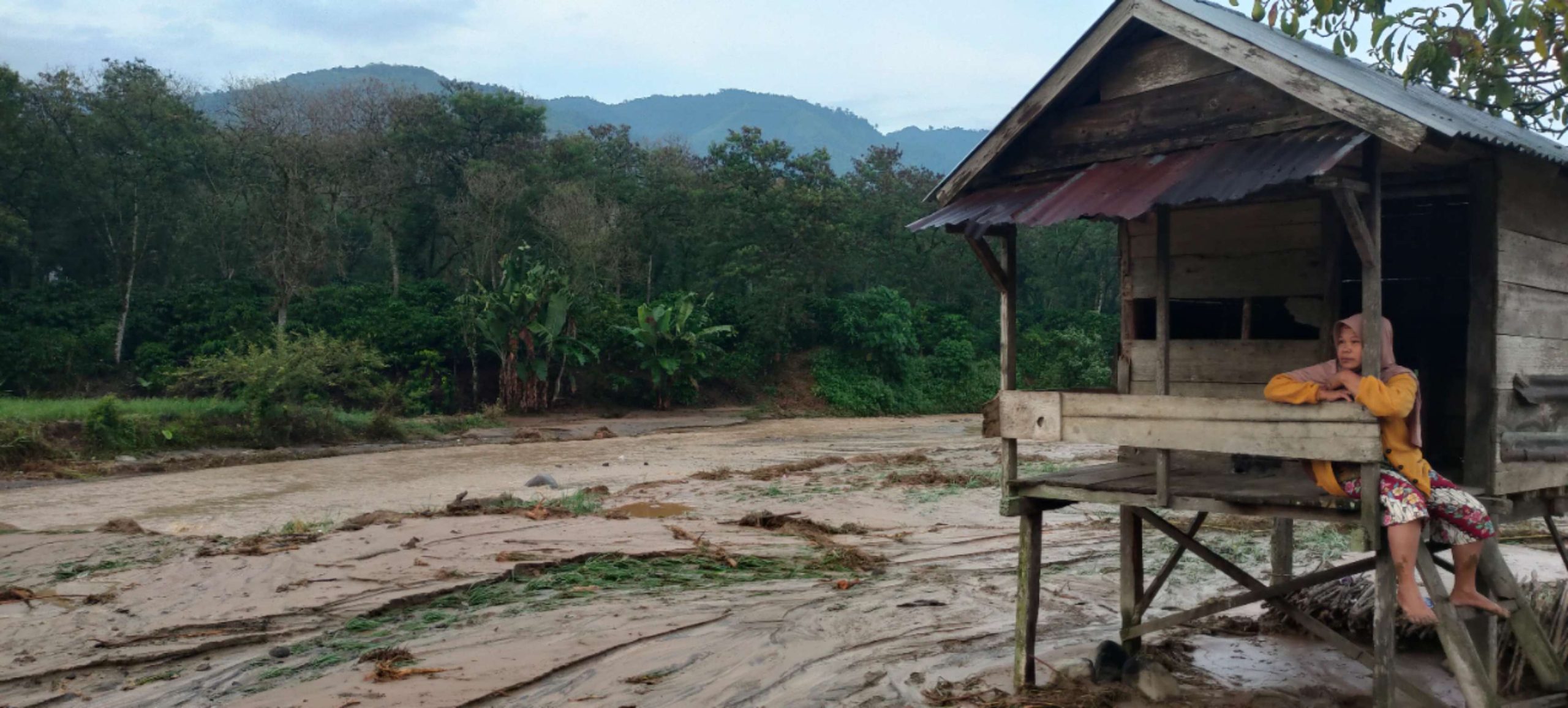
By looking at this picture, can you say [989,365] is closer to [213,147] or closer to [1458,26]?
[213,147]

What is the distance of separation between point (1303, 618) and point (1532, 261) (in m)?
2.18

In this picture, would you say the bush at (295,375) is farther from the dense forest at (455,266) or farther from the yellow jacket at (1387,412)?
the yellow jacket at (1387,412)

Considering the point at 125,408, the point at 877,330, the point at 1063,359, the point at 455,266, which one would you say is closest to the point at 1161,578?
the point at 125,408

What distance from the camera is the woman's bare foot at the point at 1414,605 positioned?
186 inches

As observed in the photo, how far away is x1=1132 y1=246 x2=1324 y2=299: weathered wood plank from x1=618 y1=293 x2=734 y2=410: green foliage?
21.2 metres

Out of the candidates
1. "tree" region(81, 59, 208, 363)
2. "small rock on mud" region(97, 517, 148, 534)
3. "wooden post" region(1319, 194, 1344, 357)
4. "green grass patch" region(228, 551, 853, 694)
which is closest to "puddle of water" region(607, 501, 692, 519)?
"green grass patch" region(228, 551, 853, 694)

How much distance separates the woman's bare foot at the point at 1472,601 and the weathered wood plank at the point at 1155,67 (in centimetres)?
281

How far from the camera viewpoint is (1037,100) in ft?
20.2

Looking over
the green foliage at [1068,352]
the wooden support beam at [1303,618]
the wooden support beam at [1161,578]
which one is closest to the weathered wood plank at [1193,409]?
the wooden support beam at [1303,618]

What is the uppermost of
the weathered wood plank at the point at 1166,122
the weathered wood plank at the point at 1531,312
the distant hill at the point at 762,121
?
the distant hill at the point at 762,121

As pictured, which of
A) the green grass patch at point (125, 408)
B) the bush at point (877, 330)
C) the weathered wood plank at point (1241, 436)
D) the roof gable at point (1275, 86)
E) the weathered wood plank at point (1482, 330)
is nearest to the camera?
the weathered wood plank at point (1241, 436)

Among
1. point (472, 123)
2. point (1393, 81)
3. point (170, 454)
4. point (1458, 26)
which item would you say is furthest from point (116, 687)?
point (472, 123)

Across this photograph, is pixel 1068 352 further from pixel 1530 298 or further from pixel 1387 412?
pixel 1387 412

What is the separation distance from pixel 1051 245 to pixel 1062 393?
34421mm
